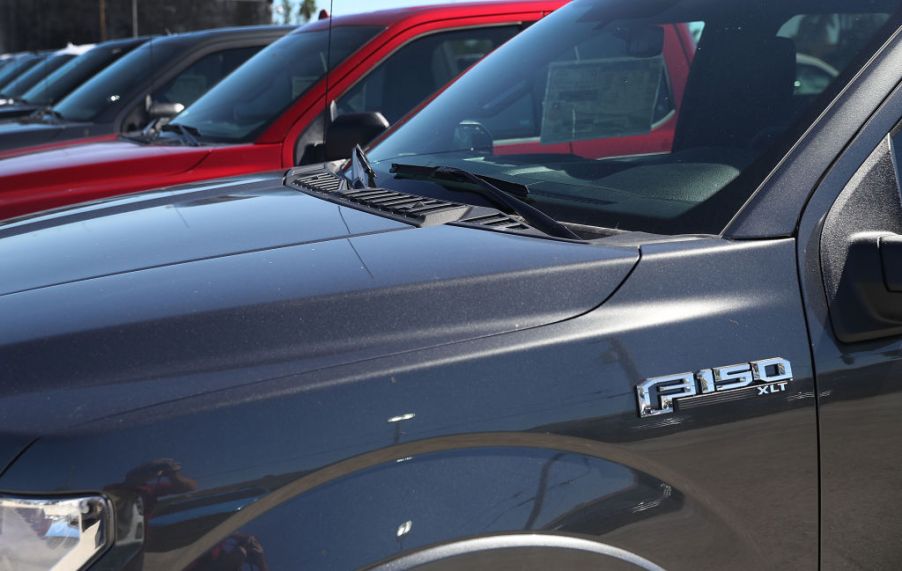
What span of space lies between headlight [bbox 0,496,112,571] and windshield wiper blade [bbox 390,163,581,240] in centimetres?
95

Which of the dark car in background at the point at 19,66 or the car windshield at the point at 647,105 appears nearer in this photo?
the car windshield at the point at 647,105

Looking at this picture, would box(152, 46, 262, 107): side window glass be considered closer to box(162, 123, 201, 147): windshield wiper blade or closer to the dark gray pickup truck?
box(162, 123, 201, 147): windshield wiper blade

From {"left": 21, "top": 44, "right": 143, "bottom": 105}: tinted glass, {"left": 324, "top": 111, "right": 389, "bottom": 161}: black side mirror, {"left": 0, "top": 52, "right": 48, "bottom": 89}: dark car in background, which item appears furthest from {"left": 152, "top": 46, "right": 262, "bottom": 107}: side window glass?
{"left": 0, "top": 52, "right": 48, "bottom": 89}: dark car in background

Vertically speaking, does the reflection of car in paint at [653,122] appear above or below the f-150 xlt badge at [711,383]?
above

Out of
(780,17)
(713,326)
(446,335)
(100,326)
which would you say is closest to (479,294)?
(446,335)

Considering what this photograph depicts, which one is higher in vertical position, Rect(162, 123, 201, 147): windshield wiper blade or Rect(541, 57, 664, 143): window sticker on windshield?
Rect(541, 57, 664, 143): window sticker on windshield

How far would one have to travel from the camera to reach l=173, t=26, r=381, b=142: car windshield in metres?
5.35

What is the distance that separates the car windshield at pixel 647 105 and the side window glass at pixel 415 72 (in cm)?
231

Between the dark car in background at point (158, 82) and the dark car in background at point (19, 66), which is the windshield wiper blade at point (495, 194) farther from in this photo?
the dark car in background at point (19, 66)

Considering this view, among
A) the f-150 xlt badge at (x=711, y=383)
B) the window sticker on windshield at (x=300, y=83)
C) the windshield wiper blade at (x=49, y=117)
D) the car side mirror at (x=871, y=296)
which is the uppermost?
the window sticker on windshield at (x=300, y=83)

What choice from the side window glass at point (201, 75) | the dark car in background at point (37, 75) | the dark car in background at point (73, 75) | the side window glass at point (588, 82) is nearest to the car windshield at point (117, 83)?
A: the side window glass at point (201, 75)

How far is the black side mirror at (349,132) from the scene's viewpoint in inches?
144

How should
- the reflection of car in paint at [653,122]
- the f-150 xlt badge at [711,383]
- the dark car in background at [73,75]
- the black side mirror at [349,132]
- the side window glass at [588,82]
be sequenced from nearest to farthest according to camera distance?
the f-150 xlt badge at [711,383]
the reflection of car in paint at [653,122]
the side window glass at [588,82]
the black side mirror at [349,132]
the dark car in background at [73,75]

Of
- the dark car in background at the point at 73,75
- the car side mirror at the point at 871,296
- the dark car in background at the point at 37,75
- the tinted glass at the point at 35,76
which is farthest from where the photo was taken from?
the tinted glass at the point at 35,76
